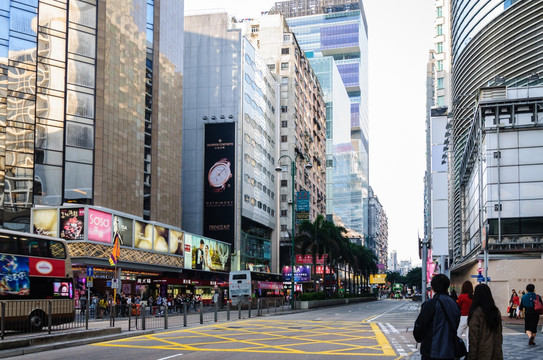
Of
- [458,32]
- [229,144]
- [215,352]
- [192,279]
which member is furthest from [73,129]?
[215,352]

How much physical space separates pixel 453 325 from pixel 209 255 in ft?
219

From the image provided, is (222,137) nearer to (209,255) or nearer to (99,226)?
(209,255)

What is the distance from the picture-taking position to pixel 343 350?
685 inches

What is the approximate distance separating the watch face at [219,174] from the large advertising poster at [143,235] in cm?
2418

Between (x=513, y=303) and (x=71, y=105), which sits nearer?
(x=513, y=303)

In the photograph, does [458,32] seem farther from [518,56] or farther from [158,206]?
[158,206]

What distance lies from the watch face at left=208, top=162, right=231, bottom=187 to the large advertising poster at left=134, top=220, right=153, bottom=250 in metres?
24.2

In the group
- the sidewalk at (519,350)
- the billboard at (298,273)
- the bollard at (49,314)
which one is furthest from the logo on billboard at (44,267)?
the billboard at (298,273)

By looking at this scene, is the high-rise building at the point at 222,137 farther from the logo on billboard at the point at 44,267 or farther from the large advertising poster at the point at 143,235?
the logo on billboard at the point at 44,267

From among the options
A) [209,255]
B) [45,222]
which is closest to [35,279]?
[45,222]

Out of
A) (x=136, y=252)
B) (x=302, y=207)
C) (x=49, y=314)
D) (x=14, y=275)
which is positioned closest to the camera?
(x=49, y=314)

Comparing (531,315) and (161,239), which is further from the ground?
(161,239)

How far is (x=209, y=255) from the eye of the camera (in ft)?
240

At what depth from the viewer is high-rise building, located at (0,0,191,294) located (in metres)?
51.3
